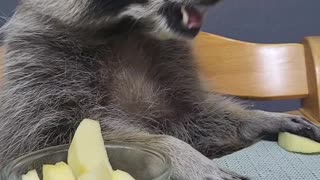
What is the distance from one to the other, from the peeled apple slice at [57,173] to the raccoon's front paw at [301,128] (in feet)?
1.33

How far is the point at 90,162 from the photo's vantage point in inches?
18.0

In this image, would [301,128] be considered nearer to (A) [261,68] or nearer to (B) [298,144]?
(B) [298,144]

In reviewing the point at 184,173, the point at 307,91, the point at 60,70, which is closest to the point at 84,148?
the point at 184,173

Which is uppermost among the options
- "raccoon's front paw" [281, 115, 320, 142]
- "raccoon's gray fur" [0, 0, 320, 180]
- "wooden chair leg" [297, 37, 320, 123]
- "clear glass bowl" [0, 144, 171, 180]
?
"clear glass bowl" [0, 144, 171, 180]

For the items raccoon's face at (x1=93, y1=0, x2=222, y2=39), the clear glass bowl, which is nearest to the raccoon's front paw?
raccoon's face at (x1=93, y1=0, x2=222, y2=39)

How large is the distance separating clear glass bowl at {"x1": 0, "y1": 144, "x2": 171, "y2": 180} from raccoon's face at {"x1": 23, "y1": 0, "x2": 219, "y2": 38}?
21 cm

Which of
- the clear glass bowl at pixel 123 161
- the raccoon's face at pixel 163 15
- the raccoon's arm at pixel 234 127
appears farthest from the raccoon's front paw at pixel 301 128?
the clear glass bowl at pixel 123 161

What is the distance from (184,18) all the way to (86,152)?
11.2 inches

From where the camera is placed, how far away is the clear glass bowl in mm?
479

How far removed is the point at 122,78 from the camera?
2.61 feet

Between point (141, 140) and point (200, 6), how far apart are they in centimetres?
16

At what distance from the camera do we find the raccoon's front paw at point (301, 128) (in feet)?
2.57

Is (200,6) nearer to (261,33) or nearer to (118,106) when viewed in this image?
(118,106)

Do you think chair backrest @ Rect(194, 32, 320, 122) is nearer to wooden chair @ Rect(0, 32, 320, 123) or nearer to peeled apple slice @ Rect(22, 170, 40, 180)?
wooden chair @ Rect(0, 32, 320, 123)
